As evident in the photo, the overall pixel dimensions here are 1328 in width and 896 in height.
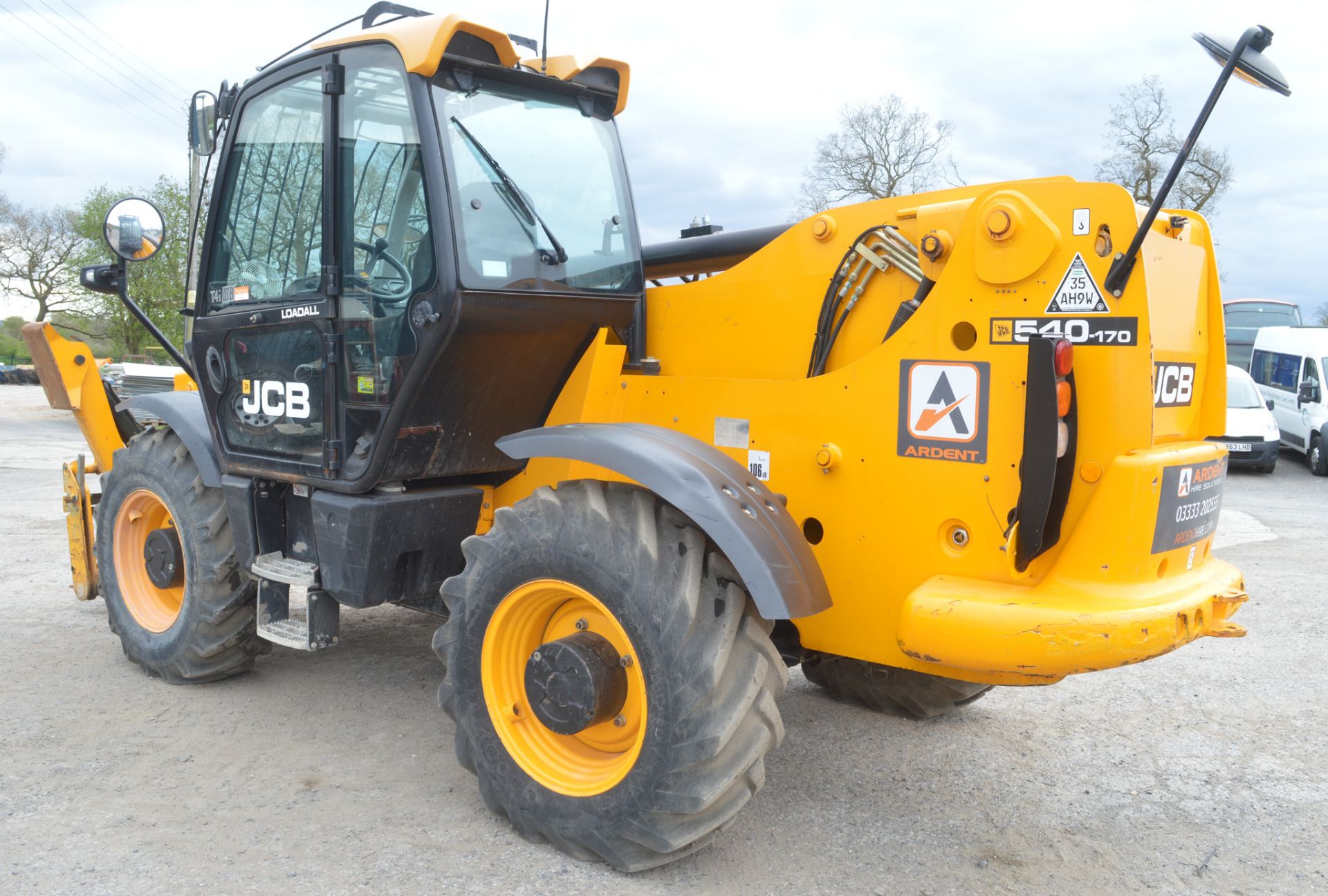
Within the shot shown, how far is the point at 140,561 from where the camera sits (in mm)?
5281

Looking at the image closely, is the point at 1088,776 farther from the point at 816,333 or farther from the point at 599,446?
the point at 599,446

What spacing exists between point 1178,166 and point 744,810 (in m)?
2.46

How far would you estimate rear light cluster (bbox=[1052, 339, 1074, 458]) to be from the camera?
2807mm

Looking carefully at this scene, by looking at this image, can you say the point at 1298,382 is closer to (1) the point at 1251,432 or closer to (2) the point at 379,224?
(1) the point at 1251,432

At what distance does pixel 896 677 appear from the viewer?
4461mm

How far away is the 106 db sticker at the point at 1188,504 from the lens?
2.92 m

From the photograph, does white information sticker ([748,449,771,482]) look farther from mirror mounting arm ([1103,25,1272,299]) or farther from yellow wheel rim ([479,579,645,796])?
mirror mounting arm ([1103,25,1272,299])

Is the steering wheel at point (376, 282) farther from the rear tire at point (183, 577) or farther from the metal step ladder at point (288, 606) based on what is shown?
the rear tire at point (183, 577)

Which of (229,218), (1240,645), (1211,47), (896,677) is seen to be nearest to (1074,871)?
(896,677)

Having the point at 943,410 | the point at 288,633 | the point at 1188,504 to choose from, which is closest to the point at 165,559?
the point at 288,633

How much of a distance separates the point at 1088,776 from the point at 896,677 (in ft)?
2.72

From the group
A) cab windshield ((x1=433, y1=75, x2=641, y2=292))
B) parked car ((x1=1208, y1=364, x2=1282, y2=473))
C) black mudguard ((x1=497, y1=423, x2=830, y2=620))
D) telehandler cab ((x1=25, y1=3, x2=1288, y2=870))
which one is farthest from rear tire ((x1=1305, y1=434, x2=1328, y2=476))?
black mudguard ((x1=497, y1=423, x2=830, y2=620))

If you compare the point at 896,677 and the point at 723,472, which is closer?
the point at 723,472

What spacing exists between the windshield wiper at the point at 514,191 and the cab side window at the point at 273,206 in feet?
2.24
